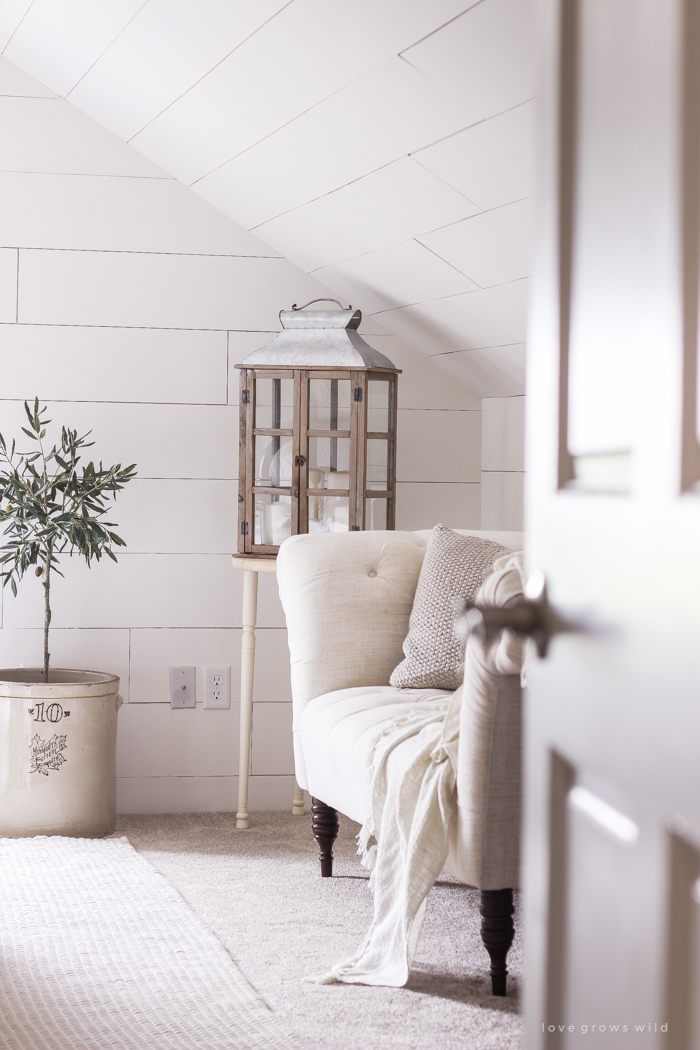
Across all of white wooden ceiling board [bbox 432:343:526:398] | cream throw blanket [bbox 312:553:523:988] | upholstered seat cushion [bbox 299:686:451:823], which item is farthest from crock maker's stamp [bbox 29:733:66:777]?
white wooden ceiling board [bbox 432:343:526:398]

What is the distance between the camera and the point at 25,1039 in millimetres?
1630

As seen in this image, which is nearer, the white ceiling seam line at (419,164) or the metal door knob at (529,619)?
the metal door knob at (529,619)

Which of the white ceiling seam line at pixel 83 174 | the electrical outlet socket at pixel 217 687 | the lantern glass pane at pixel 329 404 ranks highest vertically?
the white ceiling seam line at pixel 83 174

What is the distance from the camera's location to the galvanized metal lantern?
2816mm

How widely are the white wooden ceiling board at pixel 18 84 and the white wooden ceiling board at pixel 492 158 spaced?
147 cm

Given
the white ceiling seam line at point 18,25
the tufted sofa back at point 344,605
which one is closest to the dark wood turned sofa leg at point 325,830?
the tufted sofa back at point 344,605

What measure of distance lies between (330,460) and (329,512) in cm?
14

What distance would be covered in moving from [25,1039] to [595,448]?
1.47 m

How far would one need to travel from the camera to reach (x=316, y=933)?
213 cm

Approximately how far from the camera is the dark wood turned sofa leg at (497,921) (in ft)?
5.77

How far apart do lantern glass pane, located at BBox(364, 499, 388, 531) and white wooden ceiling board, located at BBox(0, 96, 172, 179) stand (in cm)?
125

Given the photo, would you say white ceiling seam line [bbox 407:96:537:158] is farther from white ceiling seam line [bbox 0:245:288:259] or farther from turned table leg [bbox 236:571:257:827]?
turned table leg [bbox 236:571:257:827]

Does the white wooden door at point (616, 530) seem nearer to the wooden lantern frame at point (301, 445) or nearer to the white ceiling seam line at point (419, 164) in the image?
the white ceiling seam line at point (419, 164)

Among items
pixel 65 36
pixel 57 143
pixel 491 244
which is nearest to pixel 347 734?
pixel 491 244
